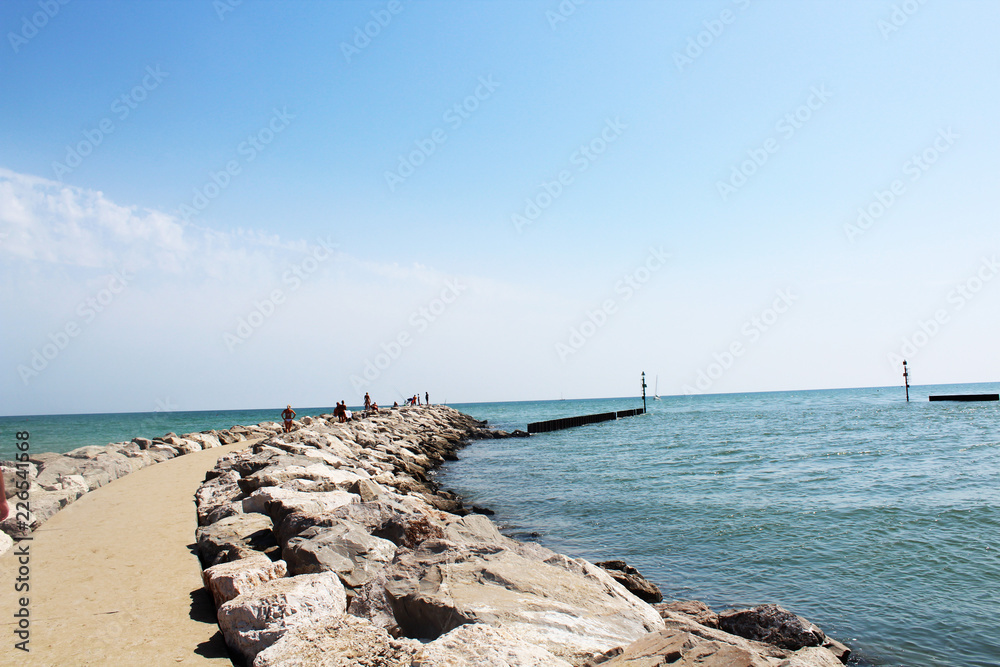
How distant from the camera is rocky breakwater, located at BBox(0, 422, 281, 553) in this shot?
7.45m

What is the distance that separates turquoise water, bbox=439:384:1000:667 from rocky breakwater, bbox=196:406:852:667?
1465 mm

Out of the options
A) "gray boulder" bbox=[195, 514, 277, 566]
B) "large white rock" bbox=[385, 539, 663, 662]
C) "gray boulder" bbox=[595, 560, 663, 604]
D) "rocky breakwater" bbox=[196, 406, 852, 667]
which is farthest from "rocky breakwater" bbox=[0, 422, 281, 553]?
"gray boulder" bbox=[595, 560, 663, 604]

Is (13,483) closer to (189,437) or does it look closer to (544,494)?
(544,494)

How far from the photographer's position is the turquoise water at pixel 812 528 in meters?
6.15

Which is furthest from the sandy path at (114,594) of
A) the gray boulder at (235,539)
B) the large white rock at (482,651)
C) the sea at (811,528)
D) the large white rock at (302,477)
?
the sea at (811,528)

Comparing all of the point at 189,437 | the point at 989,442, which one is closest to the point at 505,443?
the point at 189,437

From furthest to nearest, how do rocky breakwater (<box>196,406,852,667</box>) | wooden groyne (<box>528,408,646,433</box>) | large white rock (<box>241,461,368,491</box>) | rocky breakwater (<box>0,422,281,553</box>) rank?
wooden groyne (<box>528,408,646,433</box>) < large white rock (<box>241,461,368,491</box>) < rocky breakwater (<box>0,422,281,553</box>) < rocky breakwater (<box>196,406,852,667</box>)

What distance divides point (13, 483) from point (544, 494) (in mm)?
10198

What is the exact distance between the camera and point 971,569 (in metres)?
7.39

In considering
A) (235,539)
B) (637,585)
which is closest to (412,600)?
(235,539)

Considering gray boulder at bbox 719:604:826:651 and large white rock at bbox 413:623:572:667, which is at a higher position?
large white rock at bbox 413:623:572:667

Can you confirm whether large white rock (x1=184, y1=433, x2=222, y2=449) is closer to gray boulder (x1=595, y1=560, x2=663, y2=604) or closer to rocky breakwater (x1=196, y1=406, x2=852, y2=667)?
rocky breakwater (x1=196, y1=406, x2=852, y2=667)

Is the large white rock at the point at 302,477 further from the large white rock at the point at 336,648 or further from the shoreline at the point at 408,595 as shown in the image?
the large white rock at the point at 336,648

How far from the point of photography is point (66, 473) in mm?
10914
